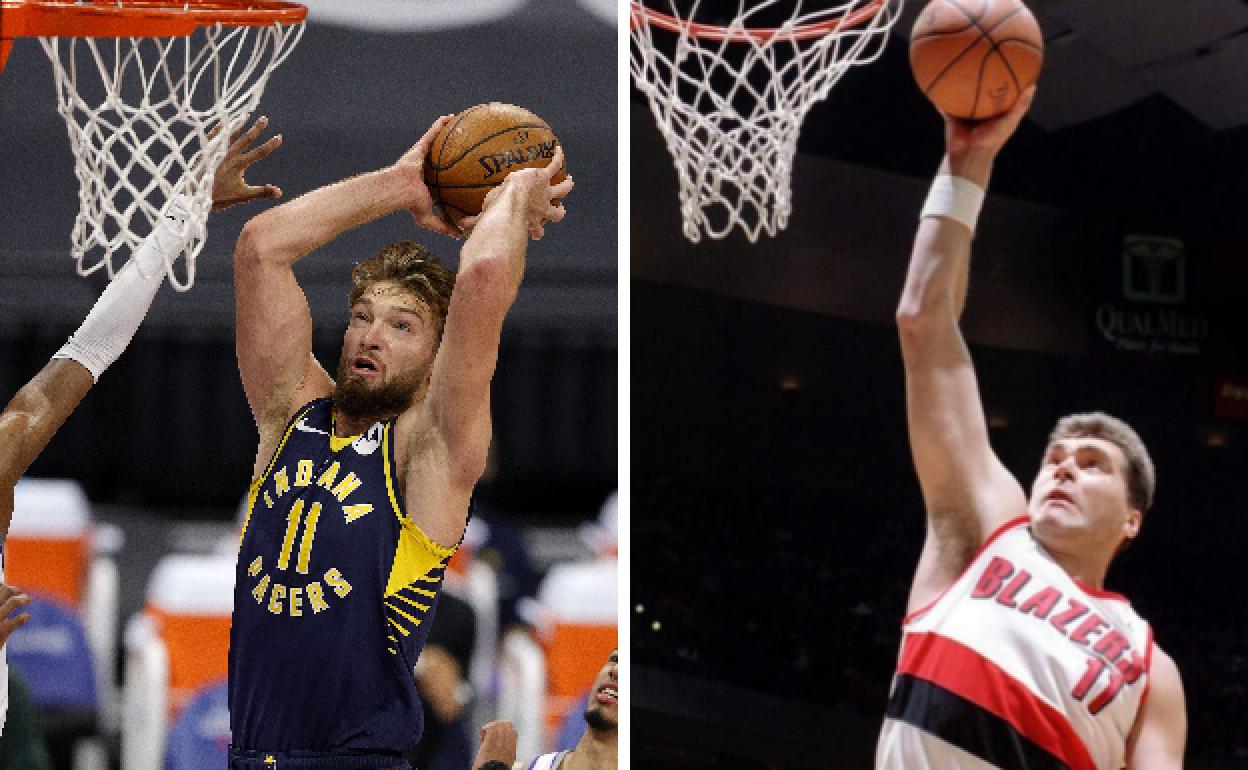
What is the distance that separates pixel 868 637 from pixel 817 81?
4.74ft

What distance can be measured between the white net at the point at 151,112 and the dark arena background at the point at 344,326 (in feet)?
0.26

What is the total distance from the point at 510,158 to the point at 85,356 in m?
1.23

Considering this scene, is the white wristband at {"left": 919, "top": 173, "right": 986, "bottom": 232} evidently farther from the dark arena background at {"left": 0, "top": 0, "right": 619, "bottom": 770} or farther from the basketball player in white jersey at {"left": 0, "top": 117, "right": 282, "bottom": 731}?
the basketball player in white jersey at {"left": 0, "top": 117, "right": 282, "bottom": 731}

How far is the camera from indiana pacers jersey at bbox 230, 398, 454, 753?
9.84 feet

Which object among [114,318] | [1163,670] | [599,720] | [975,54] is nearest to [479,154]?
[114,318]

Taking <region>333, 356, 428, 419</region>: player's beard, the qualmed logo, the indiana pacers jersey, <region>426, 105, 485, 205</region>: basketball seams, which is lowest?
the indiana pacers jersey

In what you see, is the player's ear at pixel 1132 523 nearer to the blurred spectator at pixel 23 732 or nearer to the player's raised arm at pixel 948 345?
the player's raised arm at pixel 948 345

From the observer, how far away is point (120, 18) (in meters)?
3.20

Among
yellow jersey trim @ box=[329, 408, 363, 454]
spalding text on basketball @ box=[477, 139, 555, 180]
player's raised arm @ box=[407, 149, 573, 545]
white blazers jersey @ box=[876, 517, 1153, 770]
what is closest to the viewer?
player's raised arm @ box=[407, 149, 573, 545]

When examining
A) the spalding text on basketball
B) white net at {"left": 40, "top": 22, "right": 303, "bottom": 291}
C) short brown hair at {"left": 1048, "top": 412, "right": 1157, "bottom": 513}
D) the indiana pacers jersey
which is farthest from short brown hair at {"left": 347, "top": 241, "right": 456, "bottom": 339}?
short brown hair at {"left": 1048, "top": 412, "right": 1157, "bottom": 513}

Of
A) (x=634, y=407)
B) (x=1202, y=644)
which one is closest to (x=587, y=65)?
(x=634, y=407)

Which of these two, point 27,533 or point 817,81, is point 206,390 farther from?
point 817,81

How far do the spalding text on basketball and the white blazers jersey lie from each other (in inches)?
58.5

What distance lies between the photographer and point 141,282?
3.73 meters
